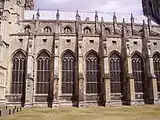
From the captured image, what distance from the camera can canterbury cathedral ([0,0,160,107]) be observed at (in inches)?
1164

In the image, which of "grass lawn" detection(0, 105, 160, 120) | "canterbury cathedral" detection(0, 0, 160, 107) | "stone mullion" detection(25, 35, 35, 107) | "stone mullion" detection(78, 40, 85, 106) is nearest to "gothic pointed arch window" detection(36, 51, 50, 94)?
"canterbury cathedral" detection(0, 0, 160, 107)

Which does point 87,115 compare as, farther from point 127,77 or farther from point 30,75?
point 30,75

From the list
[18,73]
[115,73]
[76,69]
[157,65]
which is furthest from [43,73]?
[157,65]

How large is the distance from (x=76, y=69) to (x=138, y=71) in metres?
9.60

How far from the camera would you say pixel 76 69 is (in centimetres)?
3095

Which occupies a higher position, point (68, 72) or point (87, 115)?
point (68, 72)

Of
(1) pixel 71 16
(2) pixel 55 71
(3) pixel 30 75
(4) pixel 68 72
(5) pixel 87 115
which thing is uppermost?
(1) pixel 71 16

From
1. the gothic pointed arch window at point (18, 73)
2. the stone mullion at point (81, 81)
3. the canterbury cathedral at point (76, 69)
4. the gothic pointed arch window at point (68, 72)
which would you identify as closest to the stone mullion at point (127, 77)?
the canterbury cathedral at point (76, 69)

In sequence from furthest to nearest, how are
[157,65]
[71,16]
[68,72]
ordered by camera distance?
[71,16] < [157,65] < [68,72]

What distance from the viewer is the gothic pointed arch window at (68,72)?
30594 millimetres

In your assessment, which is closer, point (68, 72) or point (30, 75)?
point (30, 75)

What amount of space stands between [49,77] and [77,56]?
16.8ft

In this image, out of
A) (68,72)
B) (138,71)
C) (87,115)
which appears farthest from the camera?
(138,71)

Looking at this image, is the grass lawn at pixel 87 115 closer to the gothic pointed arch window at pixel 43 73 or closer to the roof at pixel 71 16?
the gothic pointed arch window at pixel 43 73
